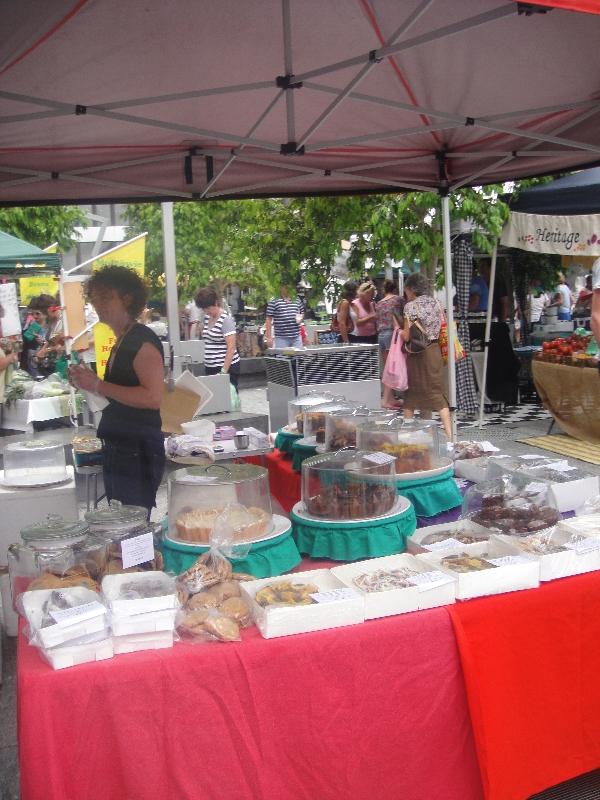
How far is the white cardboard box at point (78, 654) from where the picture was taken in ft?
6.12

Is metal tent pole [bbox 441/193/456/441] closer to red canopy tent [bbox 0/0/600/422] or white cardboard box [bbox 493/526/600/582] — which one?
red canopy tent [bbox 0/0/600/422]

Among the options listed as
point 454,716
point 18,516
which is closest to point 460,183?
point 18,516

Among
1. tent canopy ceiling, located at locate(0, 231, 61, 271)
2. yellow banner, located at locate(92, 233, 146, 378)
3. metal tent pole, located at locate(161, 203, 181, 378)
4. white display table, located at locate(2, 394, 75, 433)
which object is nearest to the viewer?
yellow banner, located at locate(92, 233, 146, 378)

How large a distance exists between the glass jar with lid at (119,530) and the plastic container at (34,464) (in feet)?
4.75

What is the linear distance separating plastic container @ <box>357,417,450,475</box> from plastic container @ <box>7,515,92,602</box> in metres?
1.33

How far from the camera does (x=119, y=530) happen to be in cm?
251

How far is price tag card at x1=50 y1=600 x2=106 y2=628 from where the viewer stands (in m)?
1.88

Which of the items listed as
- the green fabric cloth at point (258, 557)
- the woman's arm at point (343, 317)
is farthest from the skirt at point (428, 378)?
the green fabric cloth at point (258, 557)

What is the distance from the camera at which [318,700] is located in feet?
6.68

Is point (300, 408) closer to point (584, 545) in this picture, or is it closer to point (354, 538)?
point (354, 538)

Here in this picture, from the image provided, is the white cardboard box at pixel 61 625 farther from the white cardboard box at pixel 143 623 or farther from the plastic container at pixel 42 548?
the plastic container at pixel 42 548

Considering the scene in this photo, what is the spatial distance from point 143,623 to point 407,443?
5.48ft

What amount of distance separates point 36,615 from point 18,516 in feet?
6.43

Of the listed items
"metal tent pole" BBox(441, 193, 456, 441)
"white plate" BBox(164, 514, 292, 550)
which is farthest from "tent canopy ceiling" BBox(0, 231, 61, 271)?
"white plate" BBox(164, 514, 292, 550)
